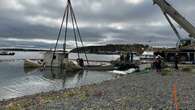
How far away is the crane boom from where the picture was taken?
4653 centimetres

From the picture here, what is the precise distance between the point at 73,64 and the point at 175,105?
54.7 metres

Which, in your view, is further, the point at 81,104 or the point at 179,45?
the point at 179,45

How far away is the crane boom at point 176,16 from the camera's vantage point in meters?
46.5

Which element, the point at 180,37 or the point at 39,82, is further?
the point at 180,37

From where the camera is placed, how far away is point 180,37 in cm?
5841

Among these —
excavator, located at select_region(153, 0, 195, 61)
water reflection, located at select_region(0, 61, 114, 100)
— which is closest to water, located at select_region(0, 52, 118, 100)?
water reflection, located at select_region(0, 61, 114, 100)

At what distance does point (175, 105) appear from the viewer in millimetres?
14109

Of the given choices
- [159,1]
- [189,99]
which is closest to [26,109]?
[189,99]

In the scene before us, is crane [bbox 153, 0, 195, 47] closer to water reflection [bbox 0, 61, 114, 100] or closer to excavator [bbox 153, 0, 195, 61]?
excavator [bbox 153, 0, 195, 61]

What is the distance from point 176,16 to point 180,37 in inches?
455

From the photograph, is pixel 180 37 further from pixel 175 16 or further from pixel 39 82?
pixel 39 82

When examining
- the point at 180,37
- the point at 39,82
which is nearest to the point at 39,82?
the point at 39,82

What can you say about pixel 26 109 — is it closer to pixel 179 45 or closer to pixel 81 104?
pixel 81 104

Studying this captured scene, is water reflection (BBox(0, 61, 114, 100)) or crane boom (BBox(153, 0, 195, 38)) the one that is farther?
crane boom (BBox(153, 0, 195, 38))
